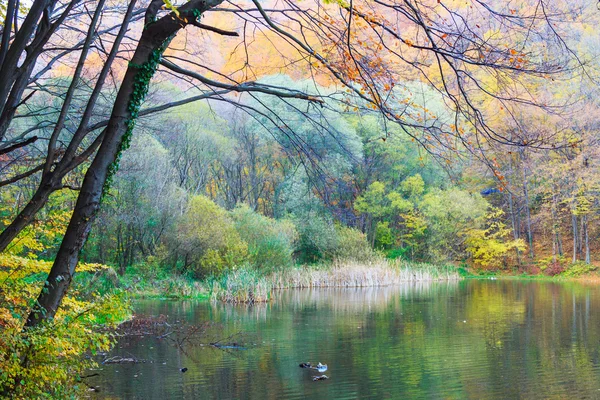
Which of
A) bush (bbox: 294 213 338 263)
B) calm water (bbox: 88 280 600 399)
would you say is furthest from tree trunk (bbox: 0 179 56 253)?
bush (bbox: 294 213 338 263)

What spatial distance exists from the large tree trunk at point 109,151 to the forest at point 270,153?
17 mm

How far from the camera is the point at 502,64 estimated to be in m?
4.79

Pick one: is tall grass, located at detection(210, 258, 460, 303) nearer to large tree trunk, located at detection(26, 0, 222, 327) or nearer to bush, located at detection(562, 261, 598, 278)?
bush, located at detection(562, 261, 598, 278)

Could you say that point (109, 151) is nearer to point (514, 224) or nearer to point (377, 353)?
point (377, 353)

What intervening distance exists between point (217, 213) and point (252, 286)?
531cm

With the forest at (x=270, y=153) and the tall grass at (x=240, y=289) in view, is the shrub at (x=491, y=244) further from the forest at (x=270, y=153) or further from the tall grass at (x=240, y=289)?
the tall grass at (x=240, y=289)

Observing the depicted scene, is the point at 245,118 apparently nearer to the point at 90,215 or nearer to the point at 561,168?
the point at 561,168

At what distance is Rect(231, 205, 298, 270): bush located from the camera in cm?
2358

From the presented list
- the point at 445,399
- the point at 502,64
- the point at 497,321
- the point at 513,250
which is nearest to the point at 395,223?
the point at 513,250

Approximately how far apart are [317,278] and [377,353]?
13574 mm

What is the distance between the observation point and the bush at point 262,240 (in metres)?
23.6

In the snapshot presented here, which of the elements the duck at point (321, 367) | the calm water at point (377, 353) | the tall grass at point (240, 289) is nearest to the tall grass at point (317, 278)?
the tall grass at point (240, 289)

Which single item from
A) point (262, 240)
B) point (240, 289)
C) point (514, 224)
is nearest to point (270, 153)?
point (262, 240)

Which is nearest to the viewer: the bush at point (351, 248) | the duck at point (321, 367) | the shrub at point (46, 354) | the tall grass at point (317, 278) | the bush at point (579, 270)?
the shrub at point (46, 354)
